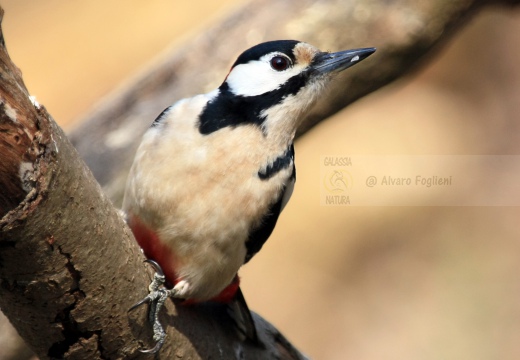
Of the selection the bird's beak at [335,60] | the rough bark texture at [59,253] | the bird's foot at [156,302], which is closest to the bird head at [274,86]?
the bird's beak at [335,60]

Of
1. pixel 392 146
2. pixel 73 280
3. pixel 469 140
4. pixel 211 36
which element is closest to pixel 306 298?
pixel 392 146

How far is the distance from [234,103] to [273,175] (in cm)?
30

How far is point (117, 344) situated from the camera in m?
2.27

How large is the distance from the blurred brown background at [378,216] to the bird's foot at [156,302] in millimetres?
4171

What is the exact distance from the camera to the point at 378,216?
6.92m

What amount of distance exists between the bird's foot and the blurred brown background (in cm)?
417

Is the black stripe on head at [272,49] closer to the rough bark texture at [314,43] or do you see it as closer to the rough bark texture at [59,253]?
the rough bark texture at [59,253]

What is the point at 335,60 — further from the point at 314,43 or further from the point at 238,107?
the point at 314,43

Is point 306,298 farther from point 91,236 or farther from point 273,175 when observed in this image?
point 91,236

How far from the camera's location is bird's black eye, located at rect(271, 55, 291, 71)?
9.43 ft

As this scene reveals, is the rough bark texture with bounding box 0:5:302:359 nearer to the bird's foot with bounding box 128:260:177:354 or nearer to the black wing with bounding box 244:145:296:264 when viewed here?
the bird's foot with bounding box 128:260:177:354

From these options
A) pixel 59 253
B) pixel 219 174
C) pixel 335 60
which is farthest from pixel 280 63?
pixel 59 253

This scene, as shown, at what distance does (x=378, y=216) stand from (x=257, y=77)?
13.9 ft

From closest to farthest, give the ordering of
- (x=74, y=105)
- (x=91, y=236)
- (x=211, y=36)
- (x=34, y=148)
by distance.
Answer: (x=34, y=148), (x=91, y=236), (x=211, y=36), (x=74, y=105)
